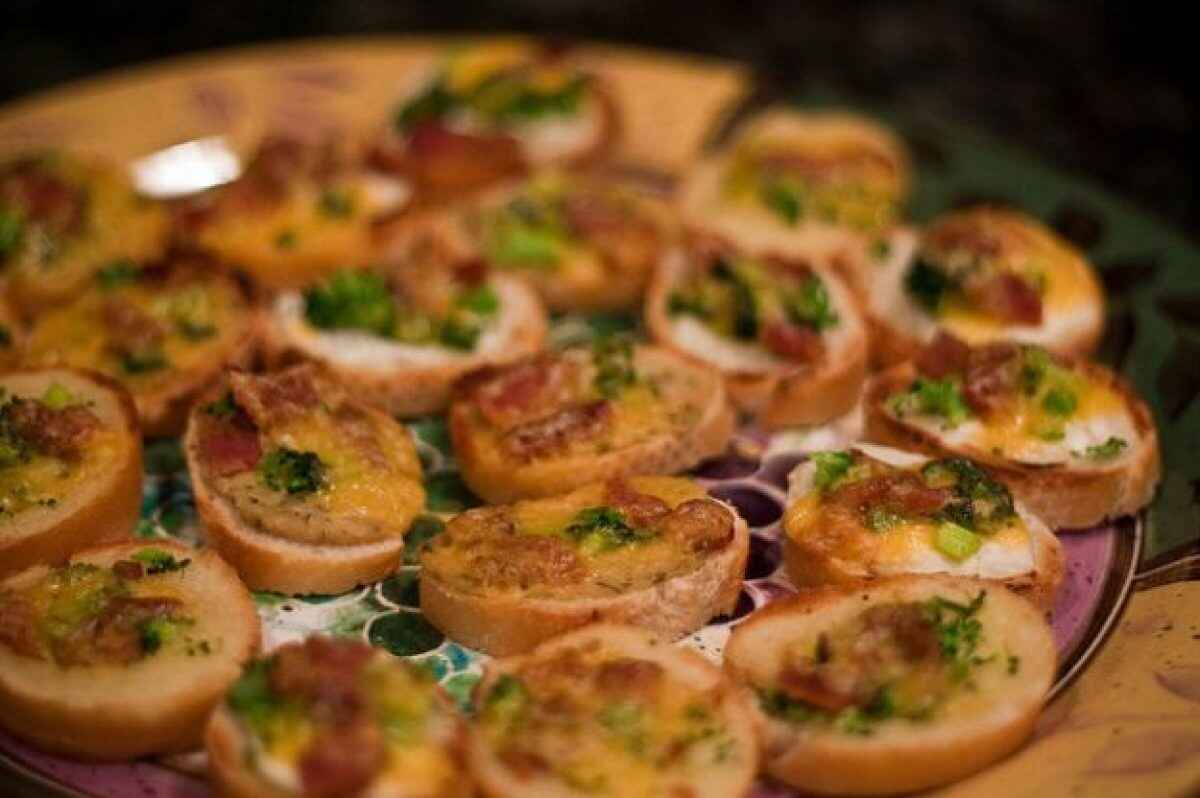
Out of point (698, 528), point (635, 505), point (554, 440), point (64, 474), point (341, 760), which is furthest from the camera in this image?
point (554, 440)

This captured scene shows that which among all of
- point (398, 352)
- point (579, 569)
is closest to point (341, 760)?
point (579, 569)

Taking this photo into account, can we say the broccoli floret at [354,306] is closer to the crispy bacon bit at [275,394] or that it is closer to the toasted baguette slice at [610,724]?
the crispy bacon bit at [275,394]

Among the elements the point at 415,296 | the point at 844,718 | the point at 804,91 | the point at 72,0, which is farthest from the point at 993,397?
the point at 72,0

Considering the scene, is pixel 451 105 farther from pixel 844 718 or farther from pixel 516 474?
pixel 844 718

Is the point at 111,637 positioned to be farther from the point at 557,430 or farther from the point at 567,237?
the point at 567,237

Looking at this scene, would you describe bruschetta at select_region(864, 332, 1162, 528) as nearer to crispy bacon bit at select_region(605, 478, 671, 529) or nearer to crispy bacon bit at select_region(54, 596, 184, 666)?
crispy bacon bit at select_region(605, 478, 671, 529)
